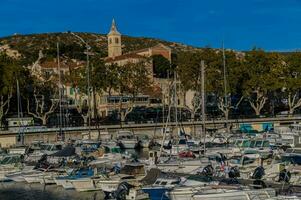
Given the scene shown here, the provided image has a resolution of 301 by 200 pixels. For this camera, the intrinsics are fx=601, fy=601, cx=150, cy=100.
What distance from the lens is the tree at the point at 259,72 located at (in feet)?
336

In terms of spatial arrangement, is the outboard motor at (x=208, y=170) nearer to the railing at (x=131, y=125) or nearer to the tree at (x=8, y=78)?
the railing at (x=131, y=125)

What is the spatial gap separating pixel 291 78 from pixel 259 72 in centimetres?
552

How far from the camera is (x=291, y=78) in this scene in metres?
103

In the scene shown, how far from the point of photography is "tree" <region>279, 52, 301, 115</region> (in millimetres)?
102312

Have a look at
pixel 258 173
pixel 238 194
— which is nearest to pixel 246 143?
pixel 258 173

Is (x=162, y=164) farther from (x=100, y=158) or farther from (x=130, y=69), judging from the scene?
(x=130, y=69)

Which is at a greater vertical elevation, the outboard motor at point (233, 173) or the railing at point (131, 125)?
the railing at point (131, 125)

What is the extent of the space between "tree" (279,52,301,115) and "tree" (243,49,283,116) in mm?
1497

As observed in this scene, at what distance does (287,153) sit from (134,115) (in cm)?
Answer: 7366

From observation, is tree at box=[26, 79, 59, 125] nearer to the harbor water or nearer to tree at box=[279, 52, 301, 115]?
tree at box=[279, 52, 301, 115]

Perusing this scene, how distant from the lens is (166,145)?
67.2m

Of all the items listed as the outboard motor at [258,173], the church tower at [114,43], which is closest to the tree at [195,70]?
the church tower at [114,43]

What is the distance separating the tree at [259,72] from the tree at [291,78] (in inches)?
58.9

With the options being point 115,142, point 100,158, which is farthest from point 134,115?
point 100,158
